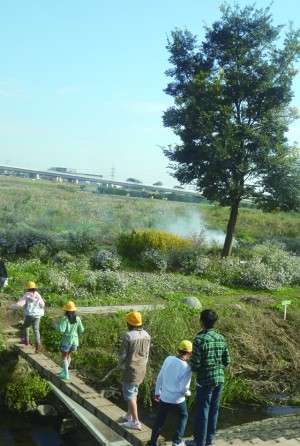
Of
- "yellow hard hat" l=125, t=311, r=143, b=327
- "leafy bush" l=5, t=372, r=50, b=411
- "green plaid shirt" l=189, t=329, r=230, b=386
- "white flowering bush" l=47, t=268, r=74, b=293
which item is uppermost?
"yellow hard hat" l=125, t=311, r=143, b=327

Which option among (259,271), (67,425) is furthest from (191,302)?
(67,425)

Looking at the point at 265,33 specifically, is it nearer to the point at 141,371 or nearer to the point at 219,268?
the point at 219,268

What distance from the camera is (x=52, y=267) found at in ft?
53.0

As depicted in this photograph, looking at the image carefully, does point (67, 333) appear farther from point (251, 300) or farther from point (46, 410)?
point (251, 300)

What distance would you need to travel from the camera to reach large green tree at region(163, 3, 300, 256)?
1859cm

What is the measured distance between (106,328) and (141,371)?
4253mm

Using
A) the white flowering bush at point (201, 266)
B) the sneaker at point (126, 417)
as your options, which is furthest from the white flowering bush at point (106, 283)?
the sneaker at point (126, 417)

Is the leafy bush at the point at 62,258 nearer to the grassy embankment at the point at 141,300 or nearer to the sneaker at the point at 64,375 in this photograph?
the grassy embankment at the point at 141,300

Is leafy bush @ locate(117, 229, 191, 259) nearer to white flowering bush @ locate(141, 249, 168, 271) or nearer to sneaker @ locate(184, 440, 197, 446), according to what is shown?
white flowering bush @ locate(141, 249, 168, 271)

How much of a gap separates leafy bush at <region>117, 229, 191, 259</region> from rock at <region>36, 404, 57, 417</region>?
34.8ft

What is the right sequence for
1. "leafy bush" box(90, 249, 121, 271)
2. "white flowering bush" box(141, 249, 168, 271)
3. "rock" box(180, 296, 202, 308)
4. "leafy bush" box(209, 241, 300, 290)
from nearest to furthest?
"rock" box(180, 296, 202, 308) → "leafy bush" box(90, 249, 121, 271) → "leafy bush" box(209, 241, 300, 290) → "white flowering bush" box(141, 249, 168, 271)

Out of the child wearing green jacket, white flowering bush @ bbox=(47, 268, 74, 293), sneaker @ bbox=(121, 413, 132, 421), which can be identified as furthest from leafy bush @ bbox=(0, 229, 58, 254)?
sneaker @ bbox=(121, 413, 132, 421)

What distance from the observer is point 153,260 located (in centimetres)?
1869

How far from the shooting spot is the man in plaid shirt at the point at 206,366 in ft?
21.4
